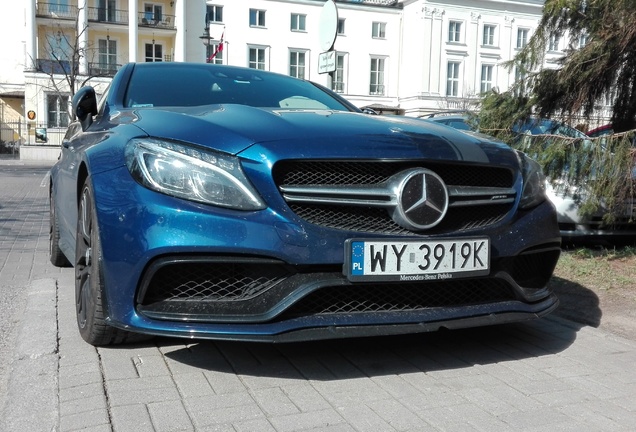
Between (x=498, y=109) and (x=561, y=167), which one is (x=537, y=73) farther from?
(x=561, y=167)

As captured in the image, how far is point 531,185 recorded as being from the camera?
131 inches

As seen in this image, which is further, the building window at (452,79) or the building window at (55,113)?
the building window at (452,79)

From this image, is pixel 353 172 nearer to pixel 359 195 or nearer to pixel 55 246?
pixel 359 195

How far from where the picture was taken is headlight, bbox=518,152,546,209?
3252mm

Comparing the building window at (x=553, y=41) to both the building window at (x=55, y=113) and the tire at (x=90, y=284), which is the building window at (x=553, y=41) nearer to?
the tire at (x=90, y=284)

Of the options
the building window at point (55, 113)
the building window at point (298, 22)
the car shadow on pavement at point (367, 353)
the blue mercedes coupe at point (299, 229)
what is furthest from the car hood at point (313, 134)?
the building window at point (298, 22)

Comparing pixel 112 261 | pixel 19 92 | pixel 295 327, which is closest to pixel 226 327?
pixel 295 327

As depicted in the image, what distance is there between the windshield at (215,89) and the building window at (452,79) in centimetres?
5048

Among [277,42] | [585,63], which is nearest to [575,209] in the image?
[585,63]

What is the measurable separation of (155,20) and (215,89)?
4687cm

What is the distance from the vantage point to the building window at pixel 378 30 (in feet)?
173

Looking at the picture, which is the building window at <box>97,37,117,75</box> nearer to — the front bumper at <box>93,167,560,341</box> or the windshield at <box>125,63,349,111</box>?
the windshield at <box>125,63,349,111</box>

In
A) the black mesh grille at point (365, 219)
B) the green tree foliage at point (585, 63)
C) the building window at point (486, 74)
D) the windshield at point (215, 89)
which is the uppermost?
the building window at point (486, 74)

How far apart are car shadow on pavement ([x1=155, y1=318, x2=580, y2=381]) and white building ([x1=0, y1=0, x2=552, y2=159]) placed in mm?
41899
